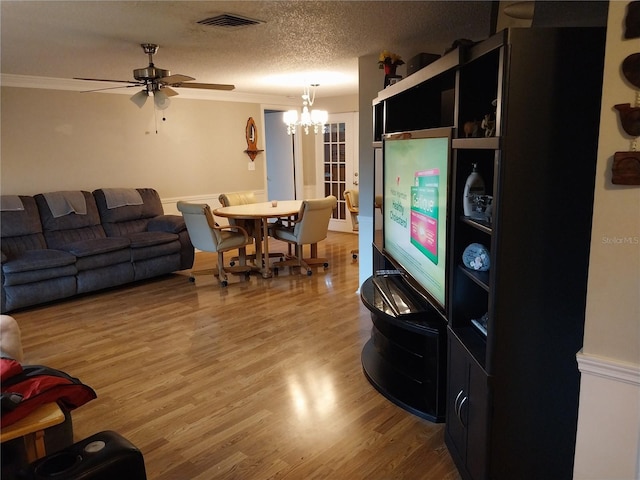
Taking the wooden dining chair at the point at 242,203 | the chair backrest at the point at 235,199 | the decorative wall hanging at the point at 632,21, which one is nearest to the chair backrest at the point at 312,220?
the wooden dining chair at the point at 242,203

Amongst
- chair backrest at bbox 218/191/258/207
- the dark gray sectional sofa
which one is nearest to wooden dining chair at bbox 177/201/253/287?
the dark gray sectional sofa

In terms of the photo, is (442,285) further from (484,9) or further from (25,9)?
(25,9)

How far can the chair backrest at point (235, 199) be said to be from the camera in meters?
6.16

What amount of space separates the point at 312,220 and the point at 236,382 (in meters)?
2.60

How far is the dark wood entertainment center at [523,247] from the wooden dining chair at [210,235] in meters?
3.29

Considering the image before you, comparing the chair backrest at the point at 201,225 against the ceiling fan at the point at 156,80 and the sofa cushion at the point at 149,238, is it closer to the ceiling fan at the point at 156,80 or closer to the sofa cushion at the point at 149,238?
the sofa cushion at the point at 149,238

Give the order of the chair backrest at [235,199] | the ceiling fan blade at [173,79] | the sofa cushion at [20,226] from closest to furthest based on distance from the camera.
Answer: the ceiling fan blade at [173,79], the sofa cushion at [20,226], the chair backrest at [235,199]

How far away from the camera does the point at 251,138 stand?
748 cm

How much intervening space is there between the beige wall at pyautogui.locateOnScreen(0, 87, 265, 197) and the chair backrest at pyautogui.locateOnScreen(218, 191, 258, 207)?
87 centimetres

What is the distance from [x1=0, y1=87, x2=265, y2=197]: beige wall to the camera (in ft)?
17.0

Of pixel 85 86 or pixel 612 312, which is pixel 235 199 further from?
pixel 612 312

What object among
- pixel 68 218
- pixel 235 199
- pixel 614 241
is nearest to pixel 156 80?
pixel 68 218

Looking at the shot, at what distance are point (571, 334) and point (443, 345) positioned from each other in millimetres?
786

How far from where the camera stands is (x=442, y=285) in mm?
2277
